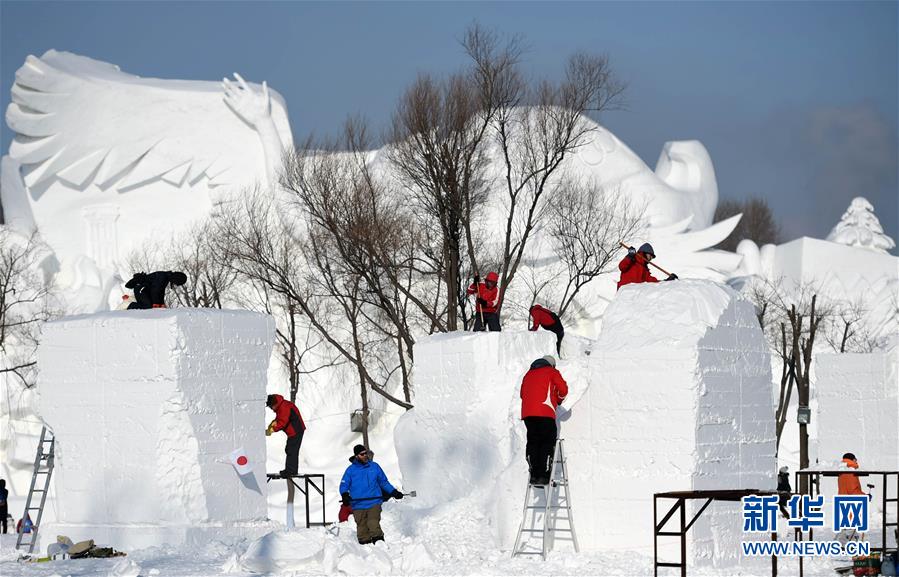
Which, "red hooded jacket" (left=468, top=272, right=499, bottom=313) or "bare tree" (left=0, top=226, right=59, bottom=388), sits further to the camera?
"bare tree" (left=0, top=226, right=59, bottom=388)

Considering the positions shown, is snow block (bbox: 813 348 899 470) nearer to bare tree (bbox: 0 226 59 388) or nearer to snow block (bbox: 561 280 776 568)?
snow block (bbox: 561 280 776 568)

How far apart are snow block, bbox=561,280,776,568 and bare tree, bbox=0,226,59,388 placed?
18296mm

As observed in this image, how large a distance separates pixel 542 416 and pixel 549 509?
0.89m

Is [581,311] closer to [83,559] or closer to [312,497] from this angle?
[312,497]

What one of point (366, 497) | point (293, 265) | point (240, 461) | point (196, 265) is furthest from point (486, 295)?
point (196, 265)

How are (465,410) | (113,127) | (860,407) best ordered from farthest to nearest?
(113,127) → (860,407) → (465,410)

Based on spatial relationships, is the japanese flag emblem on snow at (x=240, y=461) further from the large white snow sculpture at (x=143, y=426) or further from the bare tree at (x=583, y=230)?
the bare tree at (x=583, y=230)

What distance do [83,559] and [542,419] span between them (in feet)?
15.4

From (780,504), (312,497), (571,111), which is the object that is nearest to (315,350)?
(312,497)

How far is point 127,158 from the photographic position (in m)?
35.5

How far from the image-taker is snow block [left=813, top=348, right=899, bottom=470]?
19500mm

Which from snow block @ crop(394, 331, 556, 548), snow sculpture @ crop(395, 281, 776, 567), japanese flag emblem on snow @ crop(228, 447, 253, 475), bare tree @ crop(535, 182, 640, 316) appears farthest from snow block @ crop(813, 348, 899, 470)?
japanese flag emblem on snow @ crop(228, 447, 253, 475)

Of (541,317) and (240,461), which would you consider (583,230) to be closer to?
(541,317)

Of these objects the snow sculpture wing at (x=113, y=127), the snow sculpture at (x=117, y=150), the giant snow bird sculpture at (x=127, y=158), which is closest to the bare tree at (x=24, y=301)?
the giant snow bird sculpture at (x=127, y=158)
